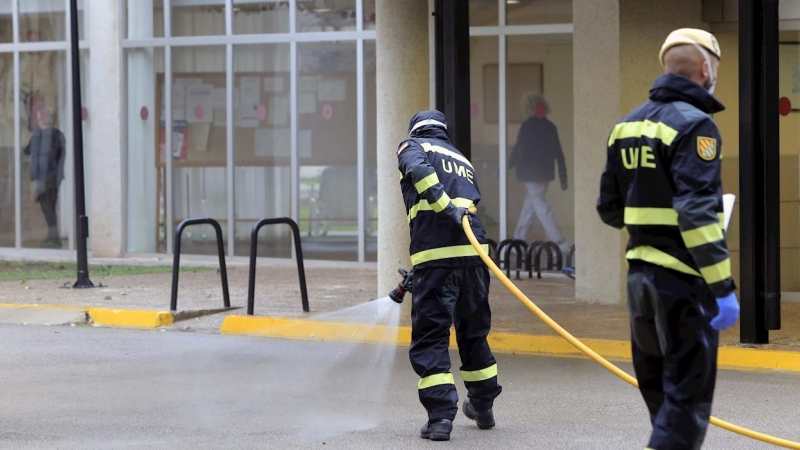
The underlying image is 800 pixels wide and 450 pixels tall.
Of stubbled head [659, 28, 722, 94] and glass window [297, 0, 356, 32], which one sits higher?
glass window [297, 0, 356, 32]

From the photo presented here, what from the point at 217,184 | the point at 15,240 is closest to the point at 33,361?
the point at 217,184

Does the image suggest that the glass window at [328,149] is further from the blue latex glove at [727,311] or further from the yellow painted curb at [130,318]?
the blue latex glove at [727,311]

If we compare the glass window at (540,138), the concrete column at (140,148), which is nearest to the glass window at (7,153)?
the concrete column at (140,148)

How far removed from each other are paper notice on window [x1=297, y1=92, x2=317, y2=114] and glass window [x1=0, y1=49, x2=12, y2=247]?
17.0 feet

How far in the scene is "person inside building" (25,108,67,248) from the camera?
19.9 m

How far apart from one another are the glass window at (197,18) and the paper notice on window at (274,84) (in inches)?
41.6

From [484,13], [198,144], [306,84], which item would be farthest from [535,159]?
[198,144]

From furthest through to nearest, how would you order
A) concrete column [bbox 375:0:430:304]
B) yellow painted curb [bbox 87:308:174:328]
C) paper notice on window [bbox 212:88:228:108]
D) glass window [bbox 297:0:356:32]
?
paper notice on window [bbox 212:88:228:108], glass window [bbox 297:0:356:32], yellow painted curb [bbox 87:308:174:328], concrete column [bbox 375:0:430:304]

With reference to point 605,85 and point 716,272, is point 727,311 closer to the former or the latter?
point 716,272

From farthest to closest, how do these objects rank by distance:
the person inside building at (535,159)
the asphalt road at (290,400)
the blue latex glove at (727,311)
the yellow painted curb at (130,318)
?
the person inside building at (535,159), the yellow painted curb at (130,318), the asphalt road at (290,400), the blue latex glove at (727,311)

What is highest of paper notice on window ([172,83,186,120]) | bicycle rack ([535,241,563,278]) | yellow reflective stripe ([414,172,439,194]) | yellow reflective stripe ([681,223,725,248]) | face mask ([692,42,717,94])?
paper notice on window ([172,83,186,120])

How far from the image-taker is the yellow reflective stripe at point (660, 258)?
4.61m

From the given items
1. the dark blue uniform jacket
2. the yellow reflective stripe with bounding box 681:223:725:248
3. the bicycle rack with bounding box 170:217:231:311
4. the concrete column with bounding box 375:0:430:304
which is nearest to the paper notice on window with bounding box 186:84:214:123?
the bicycle rack with bounding box 170:217:231:311

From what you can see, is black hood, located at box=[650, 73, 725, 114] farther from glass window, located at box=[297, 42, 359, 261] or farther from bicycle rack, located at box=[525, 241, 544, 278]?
glass window, located at box=[297, 42, 359, 261]
